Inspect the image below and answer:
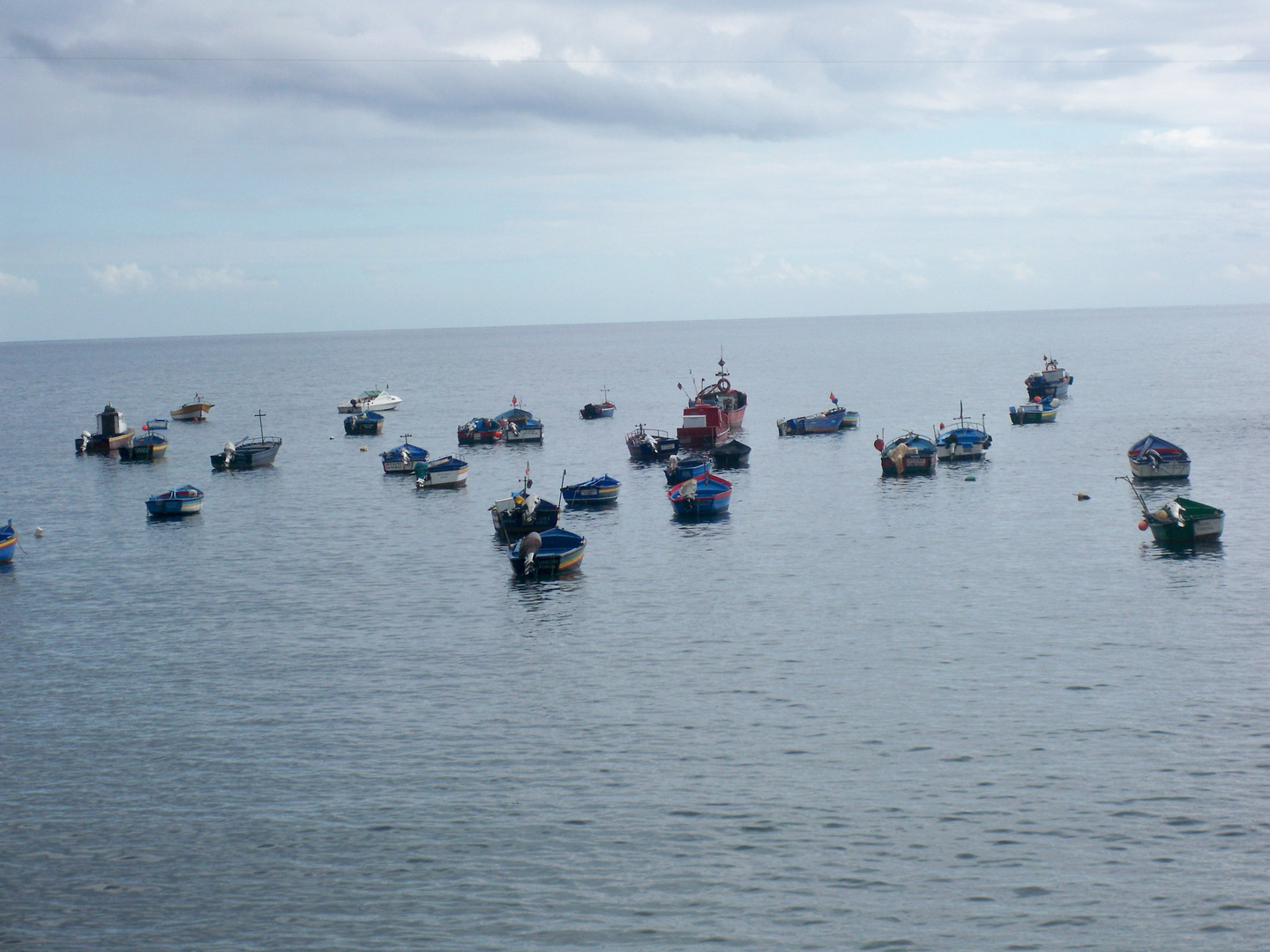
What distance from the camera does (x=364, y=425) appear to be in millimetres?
161500

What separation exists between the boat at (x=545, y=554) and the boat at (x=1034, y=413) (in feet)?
300

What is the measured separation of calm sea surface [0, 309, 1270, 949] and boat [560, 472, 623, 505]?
11540 millimetres

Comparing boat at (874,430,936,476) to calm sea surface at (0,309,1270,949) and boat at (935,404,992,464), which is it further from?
calm sea surface at (0,309,1270,949)

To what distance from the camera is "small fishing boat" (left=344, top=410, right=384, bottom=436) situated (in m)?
161

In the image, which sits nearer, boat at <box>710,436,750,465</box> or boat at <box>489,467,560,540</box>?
boat at <box>489,467,560,540</box>

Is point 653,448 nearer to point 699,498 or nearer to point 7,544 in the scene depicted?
point 699,498

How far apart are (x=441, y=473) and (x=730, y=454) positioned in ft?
95.9

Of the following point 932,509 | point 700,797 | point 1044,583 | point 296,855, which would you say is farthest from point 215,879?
point 932,509

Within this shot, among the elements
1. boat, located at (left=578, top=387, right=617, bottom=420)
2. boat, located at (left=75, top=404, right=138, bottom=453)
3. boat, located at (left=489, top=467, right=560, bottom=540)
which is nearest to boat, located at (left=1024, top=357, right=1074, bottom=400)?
boat, located at (left=578, top=387, right=617, bottom=420)

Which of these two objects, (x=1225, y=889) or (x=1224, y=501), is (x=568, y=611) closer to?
(x=1225, y=889)

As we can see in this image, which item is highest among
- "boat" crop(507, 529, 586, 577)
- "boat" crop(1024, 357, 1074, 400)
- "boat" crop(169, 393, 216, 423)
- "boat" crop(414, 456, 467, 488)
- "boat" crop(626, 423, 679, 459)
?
"boat" crop(1024, 357, 1074, 400)

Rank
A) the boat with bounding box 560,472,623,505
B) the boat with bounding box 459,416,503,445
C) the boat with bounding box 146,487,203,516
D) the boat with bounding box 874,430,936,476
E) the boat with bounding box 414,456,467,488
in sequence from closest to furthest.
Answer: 1. the boat with bounding box 560,472,623,505
2. the boat with bounding box 146,487,203,516
3. the boat with bounding box 874,430,936,476
4. the boat with bounding box 414,456,467,488
5. the boat with bounding box 459,416,503,445

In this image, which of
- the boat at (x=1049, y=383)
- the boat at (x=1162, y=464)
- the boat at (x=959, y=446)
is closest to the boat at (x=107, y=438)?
the boat at (x=959, y=446)

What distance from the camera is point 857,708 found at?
43.2 meters
